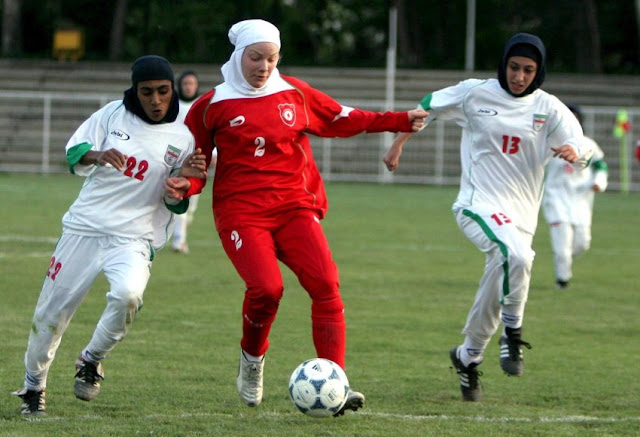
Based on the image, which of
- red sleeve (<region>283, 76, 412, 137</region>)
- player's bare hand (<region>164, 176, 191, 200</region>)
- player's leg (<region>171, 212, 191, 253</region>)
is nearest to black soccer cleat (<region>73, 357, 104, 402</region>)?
player's bare hand (<region>164, 176, 191, 200</region>)

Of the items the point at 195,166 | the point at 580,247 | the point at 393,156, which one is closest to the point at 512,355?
the point at 393,156

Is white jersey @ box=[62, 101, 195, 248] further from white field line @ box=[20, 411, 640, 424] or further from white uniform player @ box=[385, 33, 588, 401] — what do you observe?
white uniform player @ box=[385, 33, 588, 401]

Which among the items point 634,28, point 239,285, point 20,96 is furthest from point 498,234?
point 634,28

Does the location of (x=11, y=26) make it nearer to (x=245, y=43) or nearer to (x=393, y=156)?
(x=393, y=156)

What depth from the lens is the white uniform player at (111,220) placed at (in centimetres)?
666

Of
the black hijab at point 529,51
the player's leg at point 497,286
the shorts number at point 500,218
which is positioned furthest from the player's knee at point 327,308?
the black hijab at point 529,51

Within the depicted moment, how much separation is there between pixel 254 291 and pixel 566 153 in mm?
2212

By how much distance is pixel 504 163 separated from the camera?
26.5 ft

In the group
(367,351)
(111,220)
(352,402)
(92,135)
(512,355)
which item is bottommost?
(367,351)

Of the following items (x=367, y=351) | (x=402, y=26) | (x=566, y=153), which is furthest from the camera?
(x=402, y=26)

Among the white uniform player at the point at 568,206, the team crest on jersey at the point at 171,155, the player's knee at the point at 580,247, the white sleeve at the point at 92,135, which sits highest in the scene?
the white sleeve at the point at 92,135

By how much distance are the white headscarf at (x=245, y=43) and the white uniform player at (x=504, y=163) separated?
1172mm

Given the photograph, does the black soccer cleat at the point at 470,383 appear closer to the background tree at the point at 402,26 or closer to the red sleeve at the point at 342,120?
the red sleeve at the point at 342,120

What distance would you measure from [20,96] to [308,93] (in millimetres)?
26301
